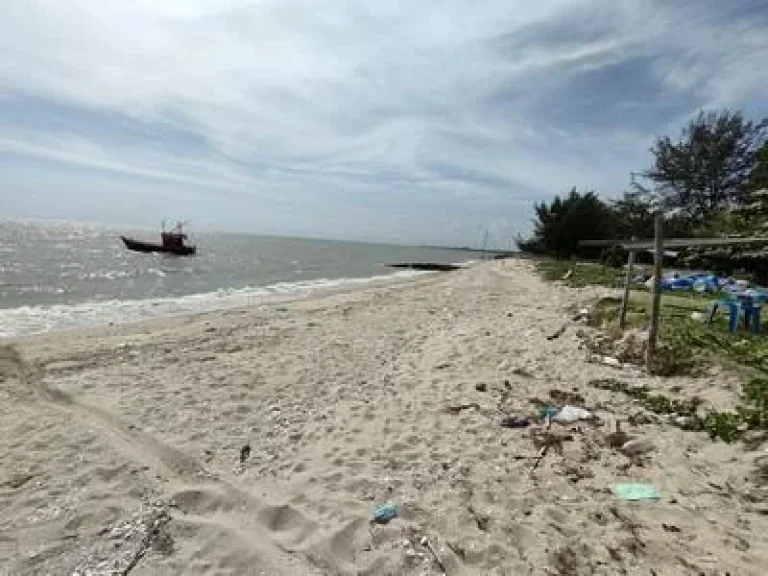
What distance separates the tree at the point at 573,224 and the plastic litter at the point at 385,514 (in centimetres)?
4545

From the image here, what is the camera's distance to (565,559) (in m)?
3.77

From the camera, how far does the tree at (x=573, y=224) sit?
153ft

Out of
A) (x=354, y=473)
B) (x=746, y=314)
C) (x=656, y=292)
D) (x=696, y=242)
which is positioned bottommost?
(x=354, y=473)

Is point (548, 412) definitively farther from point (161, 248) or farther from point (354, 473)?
point (161, 248)

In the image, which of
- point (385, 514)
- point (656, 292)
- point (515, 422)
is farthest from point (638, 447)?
point (656, 292)

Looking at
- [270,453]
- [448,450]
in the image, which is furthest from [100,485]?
[448,450]

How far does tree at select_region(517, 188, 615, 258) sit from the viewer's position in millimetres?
46594

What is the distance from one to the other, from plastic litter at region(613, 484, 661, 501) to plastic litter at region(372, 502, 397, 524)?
6.45 feet

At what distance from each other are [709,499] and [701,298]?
12.3m

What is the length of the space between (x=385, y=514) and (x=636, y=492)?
7.28 feet

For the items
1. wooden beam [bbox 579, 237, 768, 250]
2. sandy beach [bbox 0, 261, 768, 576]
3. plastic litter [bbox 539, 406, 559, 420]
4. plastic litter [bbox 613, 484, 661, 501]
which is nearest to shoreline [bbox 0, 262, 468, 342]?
sandy beach [bbox 0, 261, 768, 576]

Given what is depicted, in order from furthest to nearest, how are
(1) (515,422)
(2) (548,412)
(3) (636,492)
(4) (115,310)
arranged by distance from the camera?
(4) (115,310), (2) (548,412), (1) (515,422), (3) (636,492)

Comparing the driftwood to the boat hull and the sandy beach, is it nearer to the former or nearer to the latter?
the sandy beach

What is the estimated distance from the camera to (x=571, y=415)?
21.1 feet
